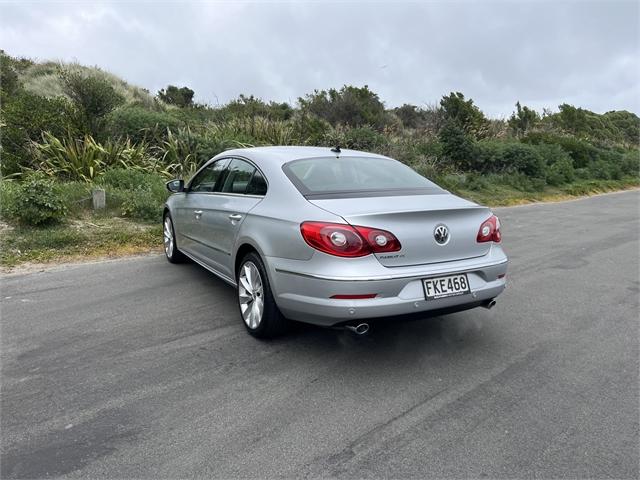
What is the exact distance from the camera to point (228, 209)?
4.53m

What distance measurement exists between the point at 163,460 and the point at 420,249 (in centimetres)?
201

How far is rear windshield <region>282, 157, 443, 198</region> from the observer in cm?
388

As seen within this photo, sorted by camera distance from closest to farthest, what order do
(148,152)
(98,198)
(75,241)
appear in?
(75,241) → (98,198) → (148,152)

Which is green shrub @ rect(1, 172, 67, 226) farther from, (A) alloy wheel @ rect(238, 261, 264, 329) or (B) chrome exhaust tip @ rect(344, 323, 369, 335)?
(B) chrome exhaust tip @ rect(344, 323, 369, 335)

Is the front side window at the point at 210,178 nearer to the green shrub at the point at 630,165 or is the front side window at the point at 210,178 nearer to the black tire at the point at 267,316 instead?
the black tire at the point at 267,316

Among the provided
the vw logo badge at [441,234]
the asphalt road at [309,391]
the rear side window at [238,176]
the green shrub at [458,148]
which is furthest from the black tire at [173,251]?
the green shrub at [458,148]

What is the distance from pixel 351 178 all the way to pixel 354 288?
1265mm

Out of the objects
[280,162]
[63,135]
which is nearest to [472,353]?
[280,162]

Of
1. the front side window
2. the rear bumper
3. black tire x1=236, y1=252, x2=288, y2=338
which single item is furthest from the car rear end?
the front side window

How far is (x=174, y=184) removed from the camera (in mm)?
5859

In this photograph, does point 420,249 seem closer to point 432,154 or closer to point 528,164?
point 432,154

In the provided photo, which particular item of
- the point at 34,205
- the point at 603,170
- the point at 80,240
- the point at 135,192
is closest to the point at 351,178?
the point at 80,240

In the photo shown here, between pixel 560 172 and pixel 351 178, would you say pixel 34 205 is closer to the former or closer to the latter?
pixel 351 178

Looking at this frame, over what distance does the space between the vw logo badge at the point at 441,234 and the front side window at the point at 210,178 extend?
94.2 inches
